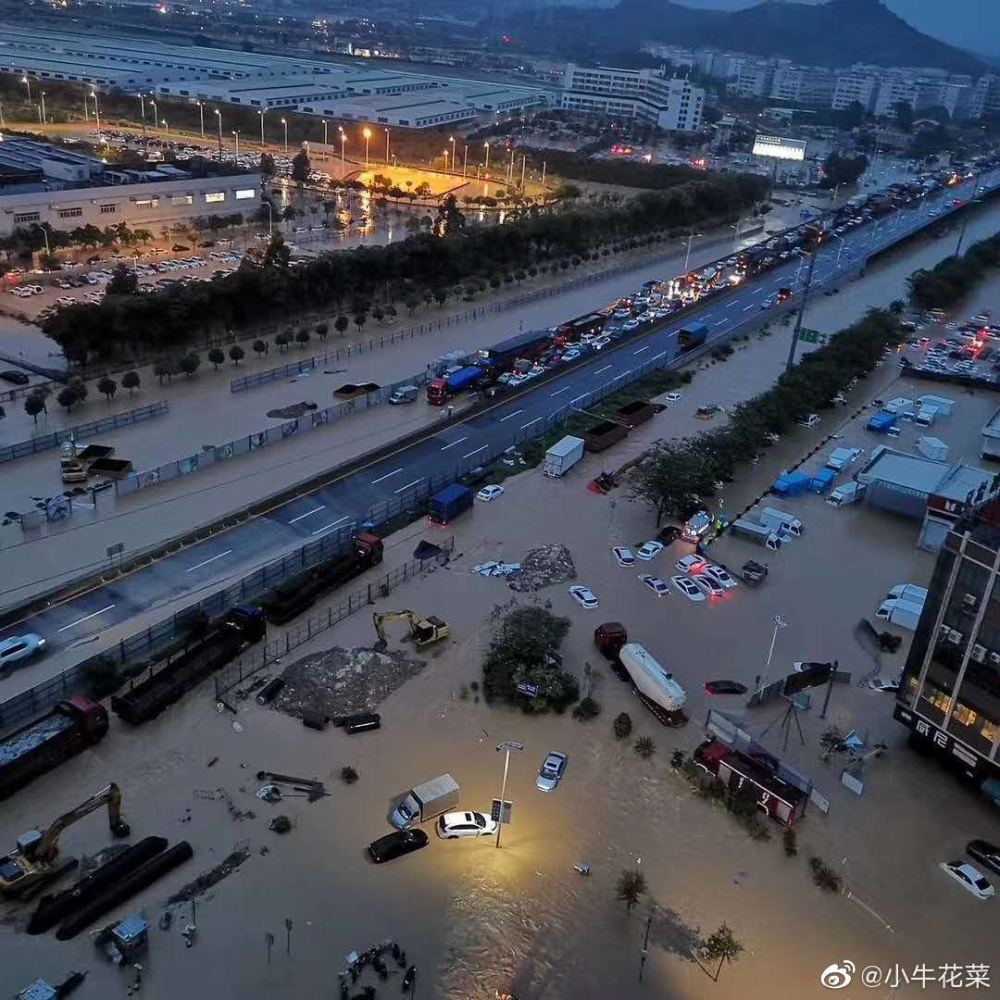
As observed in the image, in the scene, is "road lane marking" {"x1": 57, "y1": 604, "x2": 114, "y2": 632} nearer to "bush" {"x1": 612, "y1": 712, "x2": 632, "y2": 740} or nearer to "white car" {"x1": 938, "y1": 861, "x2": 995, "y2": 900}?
"bush" {"x1": 612, "y1": 712, "x2": 632, "y2": 740}

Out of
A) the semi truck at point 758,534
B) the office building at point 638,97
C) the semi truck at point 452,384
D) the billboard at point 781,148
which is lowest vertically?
the semi truck at point 758,534

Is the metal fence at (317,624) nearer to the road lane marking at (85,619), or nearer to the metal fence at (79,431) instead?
the road lane marking at (85,619)

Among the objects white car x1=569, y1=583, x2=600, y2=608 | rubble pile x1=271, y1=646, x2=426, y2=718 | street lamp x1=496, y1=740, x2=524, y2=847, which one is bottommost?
street lamp x1=496, y1=740, x2=524, y2=847

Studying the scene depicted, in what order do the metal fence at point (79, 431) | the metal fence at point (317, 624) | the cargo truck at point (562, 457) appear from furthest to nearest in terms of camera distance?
the cargo truck at point (562, 457), the metal fence at point (79, 431), the metal fence at point (317, 624)

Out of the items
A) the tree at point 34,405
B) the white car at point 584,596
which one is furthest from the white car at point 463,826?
the tree at point 34,405

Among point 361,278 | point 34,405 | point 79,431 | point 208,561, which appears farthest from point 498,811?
point 361,278

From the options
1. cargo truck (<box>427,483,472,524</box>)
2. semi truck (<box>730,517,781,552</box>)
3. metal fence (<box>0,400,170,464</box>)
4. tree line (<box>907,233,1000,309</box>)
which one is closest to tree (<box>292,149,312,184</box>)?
metal fence (<box>0,400,170,464</box>)
